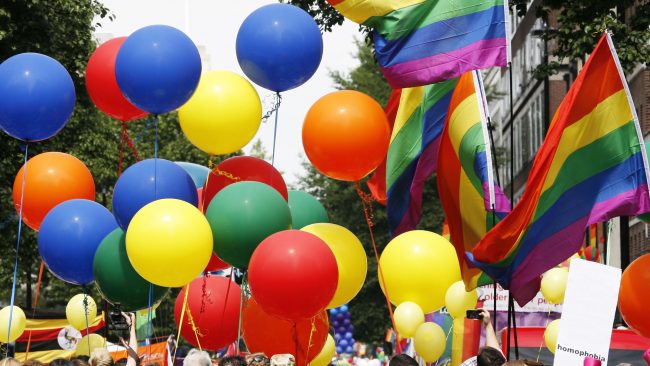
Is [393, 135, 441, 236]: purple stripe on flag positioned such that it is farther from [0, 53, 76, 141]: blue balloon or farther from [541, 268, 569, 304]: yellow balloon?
[0, 53, 76, 141]: blue balloon

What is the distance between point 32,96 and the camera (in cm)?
1124

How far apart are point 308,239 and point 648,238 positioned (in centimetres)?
2006

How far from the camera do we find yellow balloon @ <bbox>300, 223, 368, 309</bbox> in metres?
10.9

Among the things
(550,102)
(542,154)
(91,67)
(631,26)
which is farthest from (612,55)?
(550,102)

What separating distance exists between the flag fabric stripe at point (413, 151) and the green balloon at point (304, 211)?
3.77 feet

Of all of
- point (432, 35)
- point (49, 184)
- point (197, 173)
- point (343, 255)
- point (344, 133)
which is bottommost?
point (343, 255)

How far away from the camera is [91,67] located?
38.8ft

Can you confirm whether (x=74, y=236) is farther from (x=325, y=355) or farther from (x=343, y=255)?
(x=325, y=355)

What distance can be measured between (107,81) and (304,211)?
2257 millimetres

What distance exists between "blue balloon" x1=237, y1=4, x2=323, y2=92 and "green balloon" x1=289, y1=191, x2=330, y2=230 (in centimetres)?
142

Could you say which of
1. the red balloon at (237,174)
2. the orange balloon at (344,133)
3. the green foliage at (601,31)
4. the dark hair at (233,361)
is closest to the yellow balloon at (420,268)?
the orange balloon at (344,133)

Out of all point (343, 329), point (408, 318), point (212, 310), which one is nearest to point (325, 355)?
point (408, 318)

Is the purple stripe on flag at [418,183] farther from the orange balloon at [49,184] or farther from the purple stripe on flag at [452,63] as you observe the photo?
the orange balloon at [49,184]

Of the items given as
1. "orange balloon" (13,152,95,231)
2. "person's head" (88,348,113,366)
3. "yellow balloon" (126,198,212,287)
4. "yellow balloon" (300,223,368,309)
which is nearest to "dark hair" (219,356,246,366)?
"person's head" (88,348,113,366)
